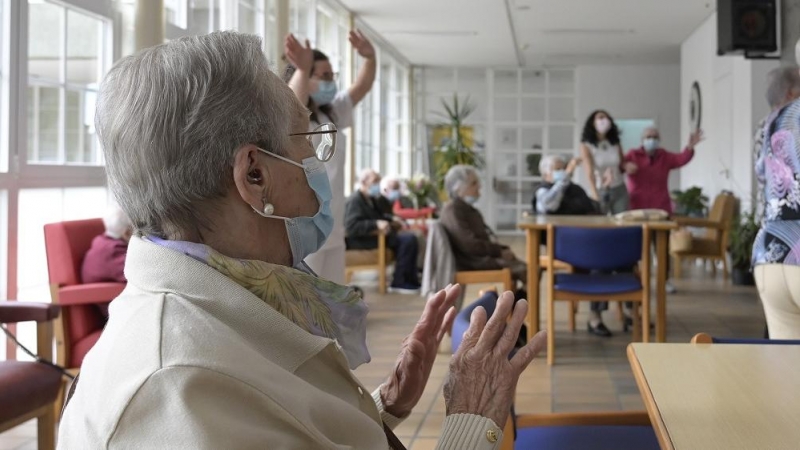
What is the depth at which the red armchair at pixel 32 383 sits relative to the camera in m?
2.59

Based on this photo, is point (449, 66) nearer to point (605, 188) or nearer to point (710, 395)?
point (605, 188)

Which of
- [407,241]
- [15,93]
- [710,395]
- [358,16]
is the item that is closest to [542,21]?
[358,16]

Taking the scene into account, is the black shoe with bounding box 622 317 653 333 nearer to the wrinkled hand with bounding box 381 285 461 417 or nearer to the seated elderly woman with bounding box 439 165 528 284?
the seated elderly woman with bounding box 439 165 528 284

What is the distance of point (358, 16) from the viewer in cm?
1231

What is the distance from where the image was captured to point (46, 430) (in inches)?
114

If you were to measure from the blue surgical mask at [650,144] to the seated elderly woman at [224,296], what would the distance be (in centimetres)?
664

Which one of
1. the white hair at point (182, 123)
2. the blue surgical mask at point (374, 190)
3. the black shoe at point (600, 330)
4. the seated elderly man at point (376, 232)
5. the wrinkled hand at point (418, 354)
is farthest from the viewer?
the blue surgical mask at point (374, 190)

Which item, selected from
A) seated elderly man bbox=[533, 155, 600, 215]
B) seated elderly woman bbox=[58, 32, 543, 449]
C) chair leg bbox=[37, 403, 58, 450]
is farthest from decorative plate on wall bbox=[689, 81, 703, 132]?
seated elderly woman bbox=[58, 32, 543, 449]

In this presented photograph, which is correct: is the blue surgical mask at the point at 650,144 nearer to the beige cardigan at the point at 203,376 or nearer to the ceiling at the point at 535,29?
the ceiling at the point at 535,29

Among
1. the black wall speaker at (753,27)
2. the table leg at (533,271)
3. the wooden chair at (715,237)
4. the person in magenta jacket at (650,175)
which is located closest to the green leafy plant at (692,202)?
the wooden chair at (715,237)

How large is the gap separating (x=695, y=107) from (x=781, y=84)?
10.4 metres

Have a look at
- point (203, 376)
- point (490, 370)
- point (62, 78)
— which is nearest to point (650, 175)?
point (62, 78)

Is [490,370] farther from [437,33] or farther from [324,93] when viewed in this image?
[437,33]

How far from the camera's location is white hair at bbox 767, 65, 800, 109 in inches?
140
